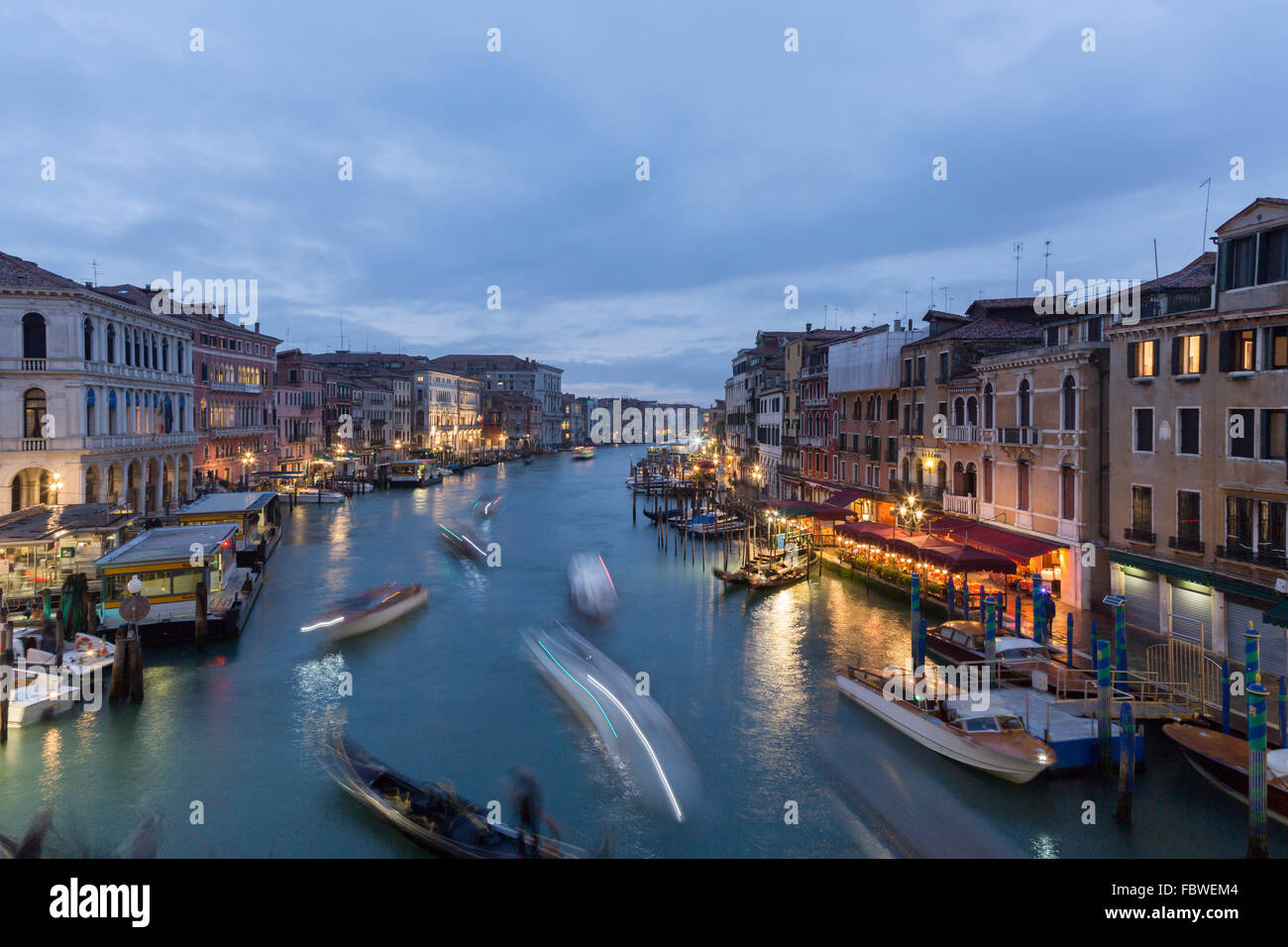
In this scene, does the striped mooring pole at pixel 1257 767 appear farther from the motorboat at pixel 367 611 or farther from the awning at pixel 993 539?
the motorboat at pixel 367 611

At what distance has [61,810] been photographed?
12.0 metres

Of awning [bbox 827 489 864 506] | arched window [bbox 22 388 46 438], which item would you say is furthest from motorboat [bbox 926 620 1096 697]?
arched window [bbox 22 388 46 438]

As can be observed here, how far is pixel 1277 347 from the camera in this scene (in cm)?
1509

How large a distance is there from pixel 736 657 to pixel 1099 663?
8564mm

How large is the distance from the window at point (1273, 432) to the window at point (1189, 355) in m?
1.67

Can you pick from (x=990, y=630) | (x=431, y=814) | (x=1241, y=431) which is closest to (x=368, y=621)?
(x=431, y=814)

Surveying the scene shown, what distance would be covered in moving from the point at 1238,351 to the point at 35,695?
23.3 metres

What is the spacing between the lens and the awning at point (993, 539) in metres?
21.6

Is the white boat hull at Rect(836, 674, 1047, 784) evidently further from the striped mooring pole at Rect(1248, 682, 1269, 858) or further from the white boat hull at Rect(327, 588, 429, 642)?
the white boat hull at Rect(327, 588, 429, 642)

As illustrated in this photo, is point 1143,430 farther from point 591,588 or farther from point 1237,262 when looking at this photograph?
point 591,588

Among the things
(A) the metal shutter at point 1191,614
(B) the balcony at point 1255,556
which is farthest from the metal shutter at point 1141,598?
(B) the balcony at point 1255,556

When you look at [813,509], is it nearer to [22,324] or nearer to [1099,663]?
[1099,663]

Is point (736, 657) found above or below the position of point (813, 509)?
below
